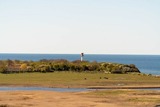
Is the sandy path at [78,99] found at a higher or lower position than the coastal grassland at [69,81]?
lower

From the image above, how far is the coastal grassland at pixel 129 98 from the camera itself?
44.5 metres

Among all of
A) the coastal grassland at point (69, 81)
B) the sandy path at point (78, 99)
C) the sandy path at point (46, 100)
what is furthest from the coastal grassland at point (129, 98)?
the coastal grassland at point (69, 81)

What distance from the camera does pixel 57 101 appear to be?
45719 millimetres

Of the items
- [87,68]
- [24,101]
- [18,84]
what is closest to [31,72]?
[87,68]

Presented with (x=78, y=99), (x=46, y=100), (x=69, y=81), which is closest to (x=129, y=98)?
(x=78, y=99)

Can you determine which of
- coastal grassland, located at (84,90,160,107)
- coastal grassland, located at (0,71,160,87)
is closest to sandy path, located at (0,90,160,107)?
coastal grassland, located at (84,90,160,107)

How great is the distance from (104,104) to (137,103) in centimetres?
351

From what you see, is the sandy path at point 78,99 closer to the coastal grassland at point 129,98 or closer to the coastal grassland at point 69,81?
the coastal grassland at point 129,98

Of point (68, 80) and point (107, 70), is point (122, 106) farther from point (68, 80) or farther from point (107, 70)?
point (107, 70)

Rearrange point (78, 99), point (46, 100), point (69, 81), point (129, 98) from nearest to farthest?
point (46, 100)
point (78, 99)
point (129, 98)
point (69, 81)

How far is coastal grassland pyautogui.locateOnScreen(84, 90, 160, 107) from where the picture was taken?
44500 millimetres

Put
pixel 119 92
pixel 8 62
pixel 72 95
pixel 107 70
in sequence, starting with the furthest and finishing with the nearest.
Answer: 1. pixel 8 62
2. pixel 107 70
3. pixel 119 92
4. pixel 72 95

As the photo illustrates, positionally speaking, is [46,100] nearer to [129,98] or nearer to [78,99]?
[78,99]

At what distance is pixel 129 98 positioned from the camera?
161 feet
